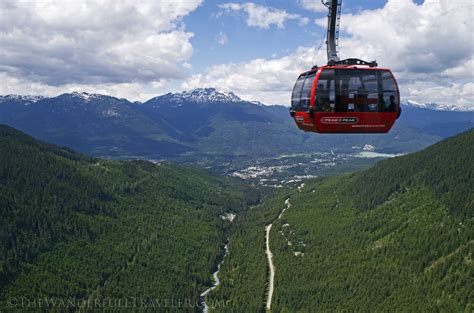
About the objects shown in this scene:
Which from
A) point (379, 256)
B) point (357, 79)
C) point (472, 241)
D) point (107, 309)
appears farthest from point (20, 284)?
point (472, 241)

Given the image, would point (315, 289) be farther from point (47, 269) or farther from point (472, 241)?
point (47, 269)

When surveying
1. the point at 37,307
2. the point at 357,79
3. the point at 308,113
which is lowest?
the point at 37,307

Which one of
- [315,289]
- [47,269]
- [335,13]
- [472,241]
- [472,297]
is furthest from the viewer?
[47,269]

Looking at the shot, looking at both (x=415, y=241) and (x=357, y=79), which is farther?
(x=415, y=241)

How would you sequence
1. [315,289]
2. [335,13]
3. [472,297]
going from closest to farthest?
[335,13]
[472,297]
[315,289]

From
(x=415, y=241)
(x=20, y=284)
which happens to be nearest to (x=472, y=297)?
(x=415, y=241)

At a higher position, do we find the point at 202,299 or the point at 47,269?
the point at 47,269
